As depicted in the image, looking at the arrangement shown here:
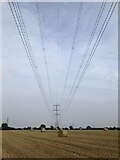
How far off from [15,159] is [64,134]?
29.6 metres

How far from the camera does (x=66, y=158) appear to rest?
13.3 m

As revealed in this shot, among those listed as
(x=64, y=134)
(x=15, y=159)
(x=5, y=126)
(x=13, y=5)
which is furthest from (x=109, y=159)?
(x=5, y=126)

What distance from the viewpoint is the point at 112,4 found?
777cm

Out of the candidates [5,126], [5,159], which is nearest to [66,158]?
[5,159]

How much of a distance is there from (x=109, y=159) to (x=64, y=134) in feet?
99.7

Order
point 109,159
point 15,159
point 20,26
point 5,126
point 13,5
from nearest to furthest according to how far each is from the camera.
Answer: point 13,5
point 20,26
point 109,159
point 15,159
point 5,126

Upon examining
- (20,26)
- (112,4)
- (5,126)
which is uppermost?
(112,4)

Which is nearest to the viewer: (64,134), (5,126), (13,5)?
(13,5)

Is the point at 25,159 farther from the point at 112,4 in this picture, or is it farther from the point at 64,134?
the point at 64,134

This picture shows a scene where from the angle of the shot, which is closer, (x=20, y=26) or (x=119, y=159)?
(x=20, y=26)

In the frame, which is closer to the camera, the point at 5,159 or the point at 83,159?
the point at 83,159

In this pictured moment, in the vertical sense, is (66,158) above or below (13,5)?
below

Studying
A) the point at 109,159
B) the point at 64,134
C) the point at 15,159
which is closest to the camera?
the point at 109,159

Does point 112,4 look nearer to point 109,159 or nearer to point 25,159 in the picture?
point 109,159
